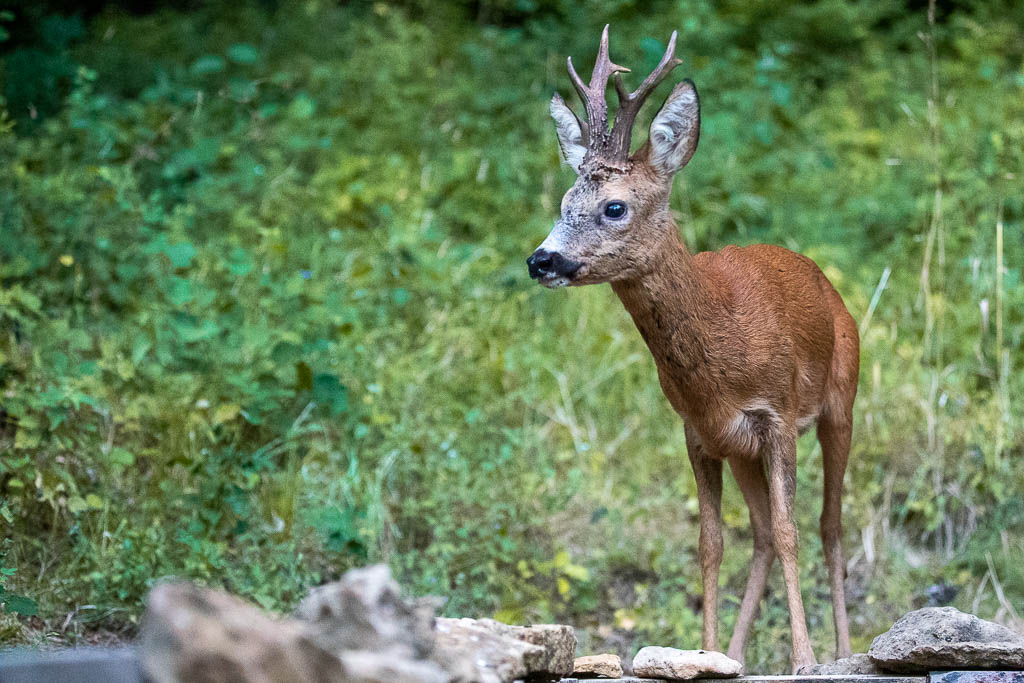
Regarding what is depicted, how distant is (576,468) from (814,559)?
1303 millimetres

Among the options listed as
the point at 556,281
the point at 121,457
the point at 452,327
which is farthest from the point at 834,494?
the point at 121,457

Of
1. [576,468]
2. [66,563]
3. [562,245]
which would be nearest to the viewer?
[562,245]

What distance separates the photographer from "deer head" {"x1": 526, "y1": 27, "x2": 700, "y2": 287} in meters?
4.36

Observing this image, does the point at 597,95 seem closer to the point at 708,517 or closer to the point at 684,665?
the point at 708,517

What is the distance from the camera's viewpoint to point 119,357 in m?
5.80

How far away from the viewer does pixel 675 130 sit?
458 cm

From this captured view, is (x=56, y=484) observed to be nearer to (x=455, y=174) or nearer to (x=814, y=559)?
(x=814, y=559)

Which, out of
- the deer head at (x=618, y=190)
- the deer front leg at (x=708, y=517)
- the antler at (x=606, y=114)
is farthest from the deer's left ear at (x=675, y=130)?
the deer front leg at (x=708, y=517)

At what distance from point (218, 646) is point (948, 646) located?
2349mm

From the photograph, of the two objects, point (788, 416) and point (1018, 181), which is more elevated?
point (1018, 181)

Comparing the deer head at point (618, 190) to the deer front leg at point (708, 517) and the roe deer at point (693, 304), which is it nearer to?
the roe deer at point (693, 304)

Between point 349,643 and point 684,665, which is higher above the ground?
point 349,643

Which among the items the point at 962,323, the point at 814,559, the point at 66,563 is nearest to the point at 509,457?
the point at 814,559

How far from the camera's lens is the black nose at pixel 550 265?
433cm
